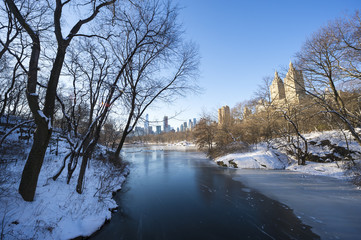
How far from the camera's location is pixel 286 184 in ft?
29.1

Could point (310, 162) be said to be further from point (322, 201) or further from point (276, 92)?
point (322, 201)

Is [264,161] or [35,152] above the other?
[35,152]

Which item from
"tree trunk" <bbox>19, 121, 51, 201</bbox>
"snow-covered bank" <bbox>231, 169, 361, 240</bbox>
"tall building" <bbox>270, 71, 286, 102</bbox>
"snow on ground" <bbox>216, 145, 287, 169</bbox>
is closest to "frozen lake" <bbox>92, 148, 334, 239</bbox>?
"snow-covered bank" <bbox>231, 169, 361, 240</bbox>

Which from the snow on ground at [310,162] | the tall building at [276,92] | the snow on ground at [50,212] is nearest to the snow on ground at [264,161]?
the snow on ground at [310,162]

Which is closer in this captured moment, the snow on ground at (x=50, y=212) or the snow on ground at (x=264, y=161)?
the snow on ground at (x=50, y=212)

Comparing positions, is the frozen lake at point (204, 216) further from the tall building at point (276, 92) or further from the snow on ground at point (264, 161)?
the tall building at point (276, 92)

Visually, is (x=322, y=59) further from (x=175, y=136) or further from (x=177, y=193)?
(x=175, y=136)

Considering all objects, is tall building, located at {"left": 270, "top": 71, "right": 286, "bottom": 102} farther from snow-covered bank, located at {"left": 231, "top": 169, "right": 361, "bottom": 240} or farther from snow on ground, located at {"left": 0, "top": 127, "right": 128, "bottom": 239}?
snow on ground, located at {"left": 0, "top": 127, "right": 128, "bottom": 239}

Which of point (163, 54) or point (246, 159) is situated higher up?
point (163, 54)

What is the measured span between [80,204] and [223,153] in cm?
1851

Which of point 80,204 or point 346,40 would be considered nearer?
point 80,204

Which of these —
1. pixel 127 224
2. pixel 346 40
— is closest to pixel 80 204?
pixel 127 224

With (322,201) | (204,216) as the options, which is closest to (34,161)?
(204,216)

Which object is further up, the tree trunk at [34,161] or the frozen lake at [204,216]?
the tree trunk at [34,161]
